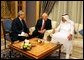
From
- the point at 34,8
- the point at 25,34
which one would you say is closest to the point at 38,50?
the point at 25,34

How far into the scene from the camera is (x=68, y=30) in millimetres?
4156

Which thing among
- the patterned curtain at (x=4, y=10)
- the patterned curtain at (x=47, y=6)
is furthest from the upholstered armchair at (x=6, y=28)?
the patterned curtain at (x=47, y=6)

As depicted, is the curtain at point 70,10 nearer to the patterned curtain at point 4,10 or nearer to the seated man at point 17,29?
the seated man at point 17,29

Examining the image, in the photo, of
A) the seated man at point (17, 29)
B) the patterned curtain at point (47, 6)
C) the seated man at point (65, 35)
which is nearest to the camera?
the seated man at point (65, 35)

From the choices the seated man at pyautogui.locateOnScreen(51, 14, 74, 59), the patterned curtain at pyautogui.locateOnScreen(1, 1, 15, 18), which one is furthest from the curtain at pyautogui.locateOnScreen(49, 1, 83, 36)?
the patterned curtain at pyautogui.locateOnScreen(1, 1, 15, 18)

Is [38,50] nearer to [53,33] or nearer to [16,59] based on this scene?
[16,59]

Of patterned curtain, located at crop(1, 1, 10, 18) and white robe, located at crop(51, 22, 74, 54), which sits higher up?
patterned curtain, located at crop(1, 1, 10, 18)

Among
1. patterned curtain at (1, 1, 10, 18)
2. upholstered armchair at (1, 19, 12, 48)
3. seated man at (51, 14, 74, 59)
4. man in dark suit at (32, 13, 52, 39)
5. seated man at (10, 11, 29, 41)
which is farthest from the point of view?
patterned curtain at (1, 1, 10, 18)

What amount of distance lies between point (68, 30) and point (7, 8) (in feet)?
8.33

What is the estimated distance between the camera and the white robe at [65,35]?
3854 millimetres

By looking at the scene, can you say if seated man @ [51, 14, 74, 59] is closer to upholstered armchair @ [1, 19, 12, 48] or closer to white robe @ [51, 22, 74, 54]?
white robe @ [51, 22, 74, 54]

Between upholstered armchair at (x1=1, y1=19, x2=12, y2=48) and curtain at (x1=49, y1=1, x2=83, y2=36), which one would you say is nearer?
upholstered armchair at (x1=1, y1=19, x2=12, y2=48)

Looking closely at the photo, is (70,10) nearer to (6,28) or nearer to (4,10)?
(6,28)

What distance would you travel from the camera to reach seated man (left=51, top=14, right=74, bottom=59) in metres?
3.85
